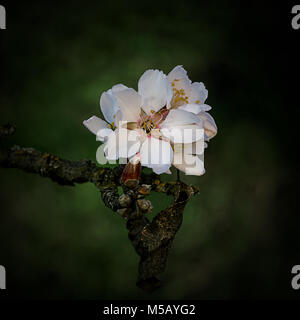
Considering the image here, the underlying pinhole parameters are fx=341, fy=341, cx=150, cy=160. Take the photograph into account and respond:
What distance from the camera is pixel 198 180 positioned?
0.87 meters

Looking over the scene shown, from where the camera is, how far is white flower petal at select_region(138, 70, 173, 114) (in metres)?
0.42

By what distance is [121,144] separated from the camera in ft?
1.31

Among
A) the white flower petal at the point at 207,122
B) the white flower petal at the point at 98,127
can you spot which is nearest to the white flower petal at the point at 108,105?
the white flower petal at the point at 98,127

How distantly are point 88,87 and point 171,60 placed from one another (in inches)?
9.5

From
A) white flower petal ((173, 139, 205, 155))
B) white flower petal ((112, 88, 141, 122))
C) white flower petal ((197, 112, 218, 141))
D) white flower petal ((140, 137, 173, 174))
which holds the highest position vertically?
white flower petal ((112, 88, 141, 122))

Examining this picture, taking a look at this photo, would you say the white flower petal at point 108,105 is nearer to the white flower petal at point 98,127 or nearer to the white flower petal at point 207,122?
the white flower petal at point 98,127

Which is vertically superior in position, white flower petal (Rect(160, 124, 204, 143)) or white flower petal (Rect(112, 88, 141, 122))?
white flower petal (Rect(112, 88, 141, 122))

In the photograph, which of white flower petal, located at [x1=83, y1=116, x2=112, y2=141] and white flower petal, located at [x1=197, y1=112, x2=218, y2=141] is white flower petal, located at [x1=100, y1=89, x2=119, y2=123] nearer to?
white flower petal, located at [x1=83, y1=116, x2=112, y2=141]

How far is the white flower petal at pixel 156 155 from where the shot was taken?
0.38m

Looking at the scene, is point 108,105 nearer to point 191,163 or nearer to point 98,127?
point 98,127

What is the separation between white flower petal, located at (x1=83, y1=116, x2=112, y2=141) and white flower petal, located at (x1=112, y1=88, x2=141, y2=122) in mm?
33

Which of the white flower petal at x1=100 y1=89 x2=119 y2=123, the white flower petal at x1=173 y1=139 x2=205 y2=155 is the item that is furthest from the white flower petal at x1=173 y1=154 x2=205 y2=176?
the white flower petal at x1=100 y1=89 x2=119 y2=123

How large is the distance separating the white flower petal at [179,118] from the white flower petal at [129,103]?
38mm

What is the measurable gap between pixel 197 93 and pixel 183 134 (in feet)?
0.27
